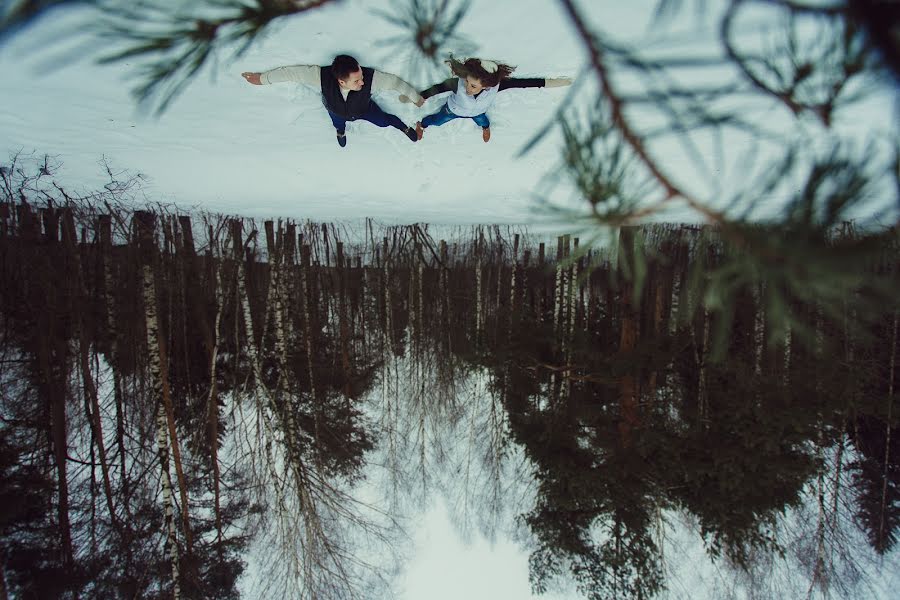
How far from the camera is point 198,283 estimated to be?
5051mm

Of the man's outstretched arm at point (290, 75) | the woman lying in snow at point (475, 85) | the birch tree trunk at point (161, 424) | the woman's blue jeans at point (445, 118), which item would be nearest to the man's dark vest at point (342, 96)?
the man's outstretched arm at point (290, 75)

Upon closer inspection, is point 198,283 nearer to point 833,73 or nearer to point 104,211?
point 104,211

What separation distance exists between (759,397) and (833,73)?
447 centimetres

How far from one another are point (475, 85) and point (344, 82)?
104 centimetres

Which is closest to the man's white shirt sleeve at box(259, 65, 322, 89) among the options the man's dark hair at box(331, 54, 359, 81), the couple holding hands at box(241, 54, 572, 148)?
the couple holding hands at box(241, 54, 572, 148)

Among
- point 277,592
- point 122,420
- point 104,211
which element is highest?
point 104,211

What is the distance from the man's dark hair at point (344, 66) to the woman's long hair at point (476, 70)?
72cm

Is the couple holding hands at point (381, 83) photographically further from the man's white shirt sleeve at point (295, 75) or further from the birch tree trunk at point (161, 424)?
the birch tree trunk at point (161, 424)

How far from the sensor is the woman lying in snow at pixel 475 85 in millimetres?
3064

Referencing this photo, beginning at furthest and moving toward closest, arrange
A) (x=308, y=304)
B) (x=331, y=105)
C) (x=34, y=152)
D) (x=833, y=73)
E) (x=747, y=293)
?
(x=308, y=304) → (x=747, y=293) → (x=34, y=152) → (x=331, y=105) → (x=833, y=73)

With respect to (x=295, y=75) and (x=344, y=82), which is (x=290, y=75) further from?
(x=344, y=82)

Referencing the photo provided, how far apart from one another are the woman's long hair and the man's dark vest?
69cm

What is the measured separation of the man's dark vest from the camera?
10.3 feet

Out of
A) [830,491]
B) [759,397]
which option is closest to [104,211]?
[759,397]
